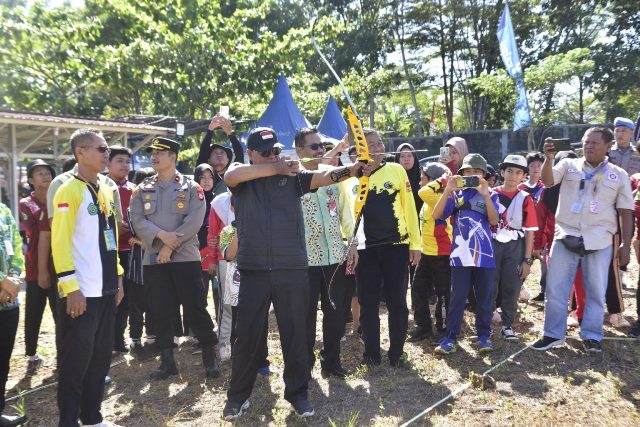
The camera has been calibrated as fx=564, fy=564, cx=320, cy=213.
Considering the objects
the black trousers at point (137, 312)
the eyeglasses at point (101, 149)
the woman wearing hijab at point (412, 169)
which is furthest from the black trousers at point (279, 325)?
the woman wearing hijab at point (412, 169)

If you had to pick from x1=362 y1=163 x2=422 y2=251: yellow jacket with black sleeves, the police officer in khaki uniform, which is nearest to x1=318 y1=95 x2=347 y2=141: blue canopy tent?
x1=362 y1=163 x2=422 y2=251: yellow jacket with black sleeves

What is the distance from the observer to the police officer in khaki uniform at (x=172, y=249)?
4.74 metres

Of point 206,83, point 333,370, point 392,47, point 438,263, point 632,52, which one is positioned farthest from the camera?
point 392,47

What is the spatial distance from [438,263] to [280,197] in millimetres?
2569

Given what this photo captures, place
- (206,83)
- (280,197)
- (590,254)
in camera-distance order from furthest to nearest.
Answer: (206,83) < (590,254) < (280,197)

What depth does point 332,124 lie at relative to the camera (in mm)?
12992

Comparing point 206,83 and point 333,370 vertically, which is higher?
point 206,83

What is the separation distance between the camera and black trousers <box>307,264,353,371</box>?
181 inches

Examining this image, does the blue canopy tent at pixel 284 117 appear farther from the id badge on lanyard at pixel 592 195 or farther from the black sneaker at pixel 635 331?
the black sneaker at pixel 635 331

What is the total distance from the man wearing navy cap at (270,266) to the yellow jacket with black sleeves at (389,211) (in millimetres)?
1076

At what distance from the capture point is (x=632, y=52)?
23.2m

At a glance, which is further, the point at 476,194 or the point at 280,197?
the point at 476,194

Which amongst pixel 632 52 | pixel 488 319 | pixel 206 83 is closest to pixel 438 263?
pixel 488 319

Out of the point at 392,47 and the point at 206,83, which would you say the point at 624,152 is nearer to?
the point at 206,83
